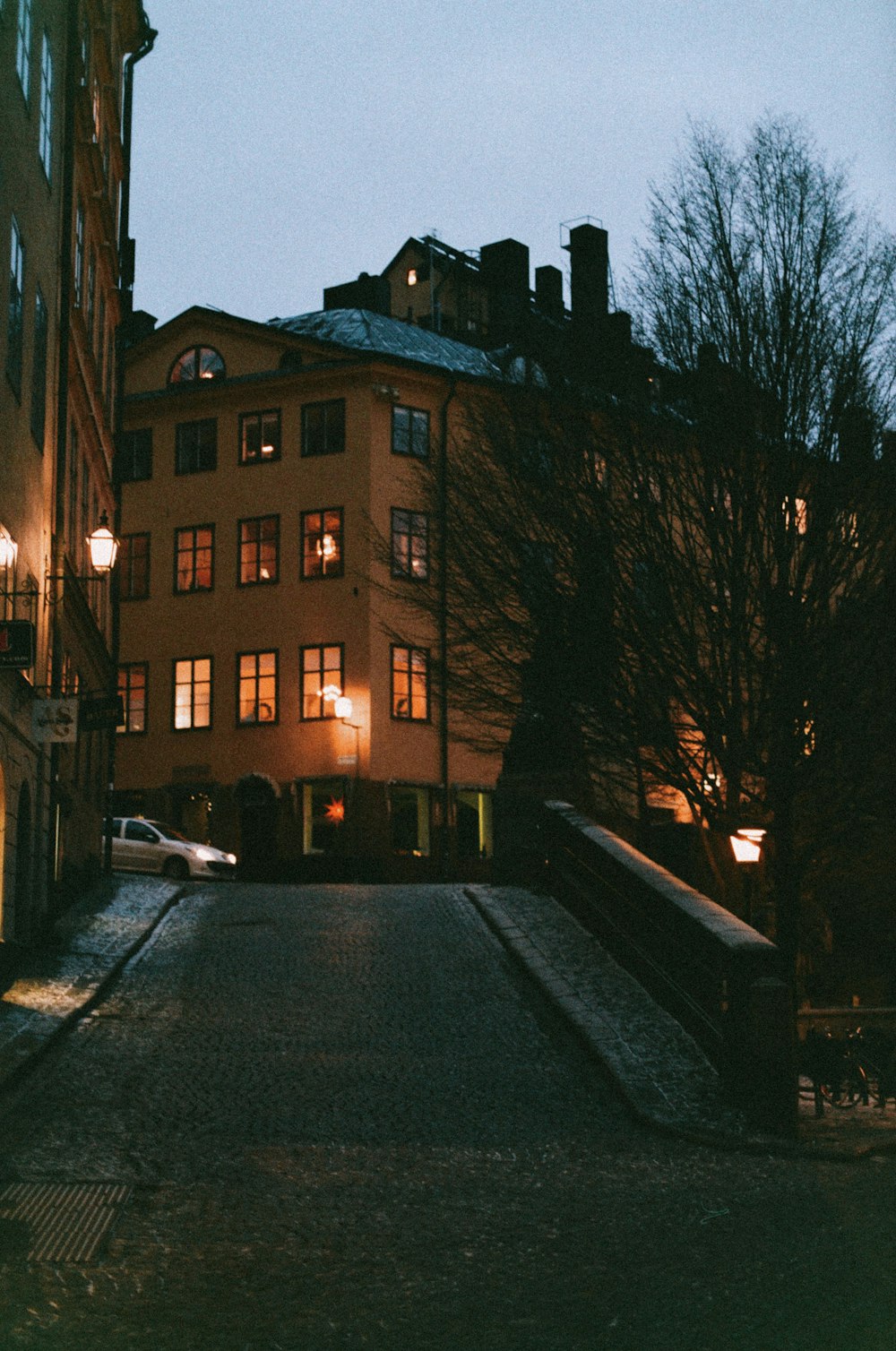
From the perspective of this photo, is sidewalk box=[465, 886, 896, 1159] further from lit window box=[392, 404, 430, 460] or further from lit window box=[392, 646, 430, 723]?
lit window box=[392, 404, 430, 460]

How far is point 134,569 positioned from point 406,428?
8.83 metres

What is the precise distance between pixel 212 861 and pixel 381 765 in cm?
815

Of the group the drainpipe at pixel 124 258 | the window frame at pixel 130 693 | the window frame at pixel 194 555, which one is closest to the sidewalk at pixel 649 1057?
the drainpipe at pixel 124 258

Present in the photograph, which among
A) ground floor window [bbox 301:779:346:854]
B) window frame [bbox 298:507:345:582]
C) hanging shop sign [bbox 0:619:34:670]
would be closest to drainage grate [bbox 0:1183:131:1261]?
hanging shop sign [bbox 0:619:34:670]

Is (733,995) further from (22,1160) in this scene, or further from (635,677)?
(635,677)

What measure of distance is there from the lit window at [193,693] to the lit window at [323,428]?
6526 mm

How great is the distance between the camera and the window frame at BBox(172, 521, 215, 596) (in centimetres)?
4956

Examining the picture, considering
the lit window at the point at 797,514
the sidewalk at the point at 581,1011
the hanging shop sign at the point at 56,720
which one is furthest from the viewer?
the lit window at the point at 797,514

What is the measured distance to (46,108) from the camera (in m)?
23.2

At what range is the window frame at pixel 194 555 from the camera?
49.6 meters

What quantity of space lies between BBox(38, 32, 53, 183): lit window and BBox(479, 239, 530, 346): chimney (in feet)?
124

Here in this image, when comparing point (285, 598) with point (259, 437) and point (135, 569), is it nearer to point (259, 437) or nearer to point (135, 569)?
point (259, 437)

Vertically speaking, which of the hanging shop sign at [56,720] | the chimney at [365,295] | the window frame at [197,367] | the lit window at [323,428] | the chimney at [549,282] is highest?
the chimney at [549,282]

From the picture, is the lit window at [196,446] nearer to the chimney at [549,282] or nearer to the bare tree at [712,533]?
the chimney at [549,282]
